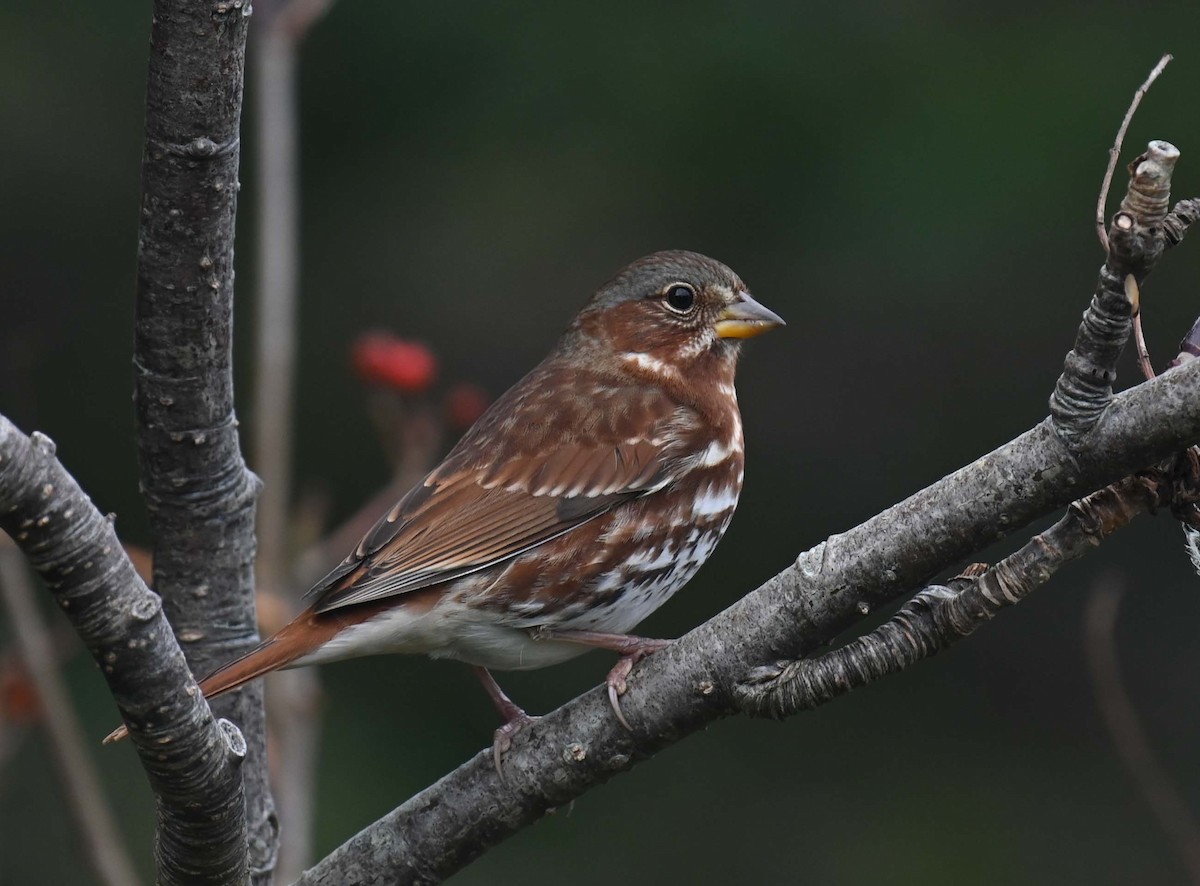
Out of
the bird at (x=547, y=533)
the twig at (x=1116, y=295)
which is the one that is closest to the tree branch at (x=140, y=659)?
the bird at (x=547, y=533)

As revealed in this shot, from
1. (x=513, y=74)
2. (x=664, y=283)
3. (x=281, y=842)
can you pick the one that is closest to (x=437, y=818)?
(x=281, y=842)

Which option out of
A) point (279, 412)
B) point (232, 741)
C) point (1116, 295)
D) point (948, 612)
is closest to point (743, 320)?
point (279, 412)

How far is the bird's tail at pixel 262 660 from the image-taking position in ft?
8.96

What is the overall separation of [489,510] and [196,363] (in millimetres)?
970

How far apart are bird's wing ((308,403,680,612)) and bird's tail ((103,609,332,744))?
17 cm

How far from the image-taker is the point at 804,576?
233 centimetres

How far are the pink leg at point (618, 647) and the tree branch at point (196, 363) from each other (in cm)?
60

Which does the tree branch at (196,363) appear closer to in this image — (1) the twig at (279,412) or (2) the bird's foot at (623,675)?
(1) the twig at (279,412)

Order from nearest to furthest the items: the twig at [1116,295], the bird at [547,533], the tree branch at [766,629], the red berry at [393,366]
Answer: the twig at [1116,295], the tree branch at [766,629], the bird at [547,533], the red berry at [393,366]

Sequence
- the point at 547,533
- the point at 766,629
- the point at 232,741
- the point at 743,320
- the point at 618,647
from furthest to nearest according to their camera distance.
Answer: the point at 743,320, the point at 547,533, the point at 618,647, the point at 766,629, the point at 232,741

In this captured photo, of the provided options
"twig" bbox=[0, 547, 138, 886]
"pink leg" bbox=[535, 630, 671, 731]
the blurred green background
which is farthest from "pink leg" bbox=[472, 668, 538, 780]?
the blurred green background

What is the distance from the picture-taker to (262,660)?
9.07 ft

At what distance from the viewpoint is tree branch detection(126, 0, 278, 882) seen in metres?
2.35

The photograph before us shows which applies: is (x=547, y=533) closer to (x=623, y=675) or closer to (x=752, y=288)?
(x=623, y=675)
